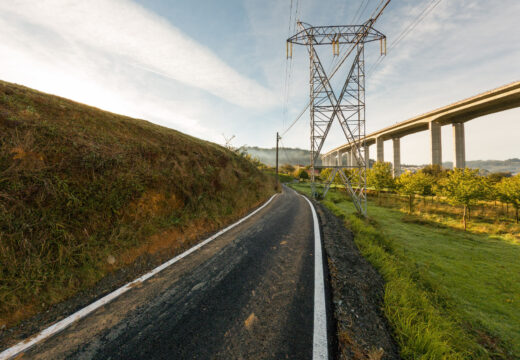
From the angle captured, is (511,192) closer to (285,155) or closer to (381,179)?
(381,179)

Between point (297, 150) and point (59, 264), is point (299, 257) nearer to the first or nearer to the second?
point (59, 264)

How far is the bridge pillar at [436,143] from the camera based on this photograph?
1772 inches

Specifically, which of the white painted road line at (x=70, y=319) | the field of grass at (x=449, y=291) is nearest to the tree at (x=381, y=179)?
the field of grass at (x=449, y=291)

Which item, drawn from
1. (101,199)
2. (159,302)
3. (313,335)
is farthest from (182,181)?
(313,335)

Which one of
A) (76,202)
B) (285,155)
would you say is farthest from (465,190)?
(285,155)

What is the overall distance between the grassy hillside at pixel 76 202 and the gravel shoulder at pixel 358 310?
3855mm

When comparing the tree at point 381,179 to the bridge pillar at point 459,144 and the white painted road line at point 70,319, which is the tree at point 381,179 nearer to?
the bridge pillar at point 459,144

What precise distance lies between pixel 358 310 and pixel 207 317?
213cm

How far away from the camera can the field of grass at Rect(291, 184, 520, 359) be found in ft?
7.92

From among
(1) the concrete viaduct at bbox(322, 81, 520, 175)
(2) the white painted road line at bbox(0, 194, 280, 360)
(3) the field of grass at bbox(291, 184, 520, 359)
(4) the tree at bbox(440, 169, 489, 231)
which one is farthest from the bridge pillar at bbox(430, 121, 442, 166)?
(2) the white painted road line at bbox(0, 194, 280, 360)

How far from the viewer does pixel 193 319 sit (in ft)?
7.75

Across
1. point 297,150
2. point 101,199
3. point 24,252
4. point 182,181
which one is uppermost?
point 297,150

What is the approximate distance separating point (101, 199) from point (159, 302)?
312cm

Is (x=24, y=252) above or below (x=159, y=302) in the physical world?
above
